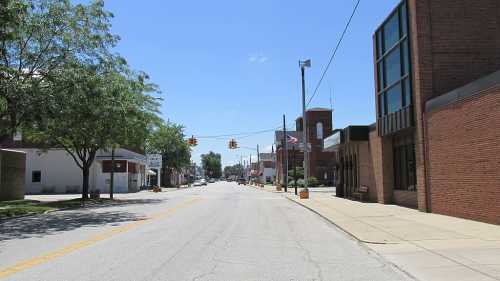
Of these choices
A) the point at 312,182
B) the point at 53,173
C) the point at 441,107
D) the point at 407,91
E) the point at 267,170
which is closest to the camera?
the point at 441,107

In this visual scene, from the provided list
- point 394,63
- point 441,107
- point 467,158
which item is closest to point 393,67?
point 394,63

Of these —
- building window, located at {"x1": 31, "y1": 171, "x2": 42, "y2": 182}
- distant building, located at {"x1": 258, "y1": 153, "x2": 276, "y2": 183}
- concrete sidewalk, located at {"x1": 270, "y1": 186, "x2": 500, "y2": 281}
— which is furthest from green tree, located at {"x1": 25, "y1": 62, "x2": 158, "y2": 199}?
distant building, located at {"x1": 258, "y1": 153, "x2": 276, "y2": 183}

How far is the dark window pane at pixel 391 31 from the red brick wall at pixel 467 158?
19.7ft

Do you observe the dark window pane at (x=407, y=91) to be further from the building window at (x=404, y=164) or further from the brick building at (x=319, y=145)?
the brick building at (x=319, y=145)

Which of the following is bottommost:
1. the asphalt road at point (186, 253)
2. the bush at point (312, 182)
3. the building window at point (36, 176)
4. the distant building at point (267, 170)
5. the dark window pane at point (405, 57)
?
the asphalt road at point (186, 253)

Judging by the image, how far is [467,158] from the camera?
18344 millimetres

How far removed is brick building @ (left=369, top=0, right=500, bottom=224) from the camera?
56.7 feet

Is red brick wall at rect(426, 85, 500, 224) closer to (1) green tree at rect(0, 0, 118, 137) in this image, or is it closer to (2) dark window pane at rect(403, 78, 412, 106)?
(2) dark window pane at rect(403, 78, 412, 106)

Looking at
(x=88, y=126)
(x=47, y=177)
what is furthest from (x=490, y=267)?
(x=47, y=177)

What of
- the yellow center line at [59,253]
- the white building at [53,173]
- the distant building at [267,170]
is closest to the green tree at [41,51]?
the yellow center line at [59,253]

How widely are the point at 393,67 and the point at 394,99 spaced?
5.38ft

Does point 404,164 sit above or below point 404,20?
below

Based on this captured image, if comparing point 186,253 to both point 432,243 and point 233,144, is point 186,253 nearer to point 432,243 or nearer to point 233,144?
point 432,243

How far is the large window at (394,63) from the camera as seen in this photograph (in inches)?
964
